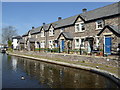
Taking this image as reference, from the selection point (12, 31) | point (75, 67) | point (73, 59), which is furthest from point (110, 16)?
point (12, 31)

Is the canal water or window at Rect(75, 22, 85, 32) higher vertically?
window at Rect(75, 22, 85, 32)

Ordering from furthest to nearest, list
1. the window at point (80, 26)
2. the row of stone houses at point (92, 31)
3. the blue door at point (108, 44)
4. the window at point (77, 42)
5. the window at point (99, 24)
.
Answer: the window at point (77, 42) → the window at point (80, 26) → the window at point (99, 24) → the blue door at point (108, 44) → the row of stone houses at point (92, 31)

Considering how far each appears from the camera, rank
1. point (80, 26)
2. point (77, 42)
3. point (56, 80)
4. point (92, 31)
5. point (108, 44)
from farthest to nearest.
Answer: point (77, 42) → point (80, 26) → point (92, 31) → point (108, 44) → point (56, 80)

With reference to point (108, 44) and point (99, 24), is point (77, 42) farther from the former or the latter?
point (108, 44)

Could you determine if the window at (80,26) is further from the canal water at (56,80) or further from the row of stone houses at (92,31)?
the canal water at (56,80)

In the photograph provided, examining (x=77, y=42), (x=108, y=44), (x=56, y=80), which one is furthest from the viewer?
(x=77, y=42)

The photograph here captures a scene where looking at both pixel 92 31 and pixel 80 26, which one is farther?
pixel 80 26

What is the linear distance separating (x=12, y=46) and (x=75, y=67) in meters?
57.7

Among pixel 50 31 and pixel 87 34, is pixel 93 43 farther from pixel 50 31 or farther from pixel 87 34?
pixel 50 31

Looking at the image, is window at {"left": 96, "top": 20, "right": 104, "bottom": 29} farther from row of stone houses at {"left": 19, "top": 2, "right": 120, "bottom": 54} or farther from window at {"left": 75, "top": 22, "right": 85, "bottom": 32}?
window at {"left": 75, "top": 22, "right": 85, "bottom": 32}

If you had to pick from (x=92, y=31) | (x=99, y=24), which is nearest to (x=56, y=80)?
(x=92, y=31)

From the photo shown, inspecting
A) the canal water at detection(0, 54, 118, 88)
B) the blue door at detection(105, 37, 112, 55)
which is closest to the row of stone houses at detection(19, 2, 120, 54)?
the blue door at detection(105, 37, 112, 55)

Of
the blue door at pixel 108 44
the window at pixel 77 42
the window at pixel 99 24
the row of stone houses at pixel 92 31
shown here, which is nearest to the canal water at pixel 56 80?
the row of stone houses at pixel 92 31

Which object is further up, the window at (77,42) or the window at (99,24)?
the window at (99,24)
